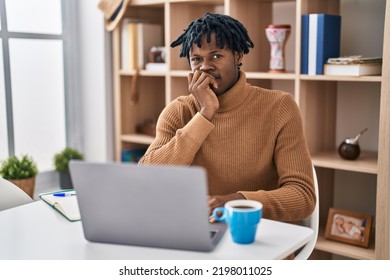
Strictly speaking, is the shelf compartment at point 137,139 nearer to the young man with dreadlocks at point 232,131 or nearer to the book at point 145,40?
the book at point 145,40

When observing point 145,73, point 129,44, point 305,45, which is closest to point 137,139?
point 145,73

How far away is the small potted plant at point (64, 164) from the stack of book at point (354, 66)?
142 centimetres

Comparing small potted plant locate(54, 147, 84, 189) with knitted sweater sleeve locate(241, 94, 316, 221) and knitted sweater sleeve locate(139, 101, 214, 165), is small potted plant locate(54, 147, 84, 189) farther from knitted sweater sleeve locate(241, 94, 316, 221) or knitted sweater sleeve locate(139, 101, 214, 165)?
knitted sweater sleeve locate(241, 94, 316, 221)

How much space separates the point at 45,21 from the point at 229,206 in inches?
84.1

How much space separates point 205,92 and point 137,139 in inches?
51.9

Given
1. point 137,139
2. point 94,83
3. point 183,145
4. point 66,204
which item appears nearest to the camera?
point 66,204

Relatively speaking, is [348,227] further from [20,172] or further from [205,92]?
[20,172]

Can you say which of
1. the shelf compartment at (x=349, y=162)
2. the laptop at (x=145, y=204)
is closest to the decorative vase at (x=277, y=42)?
the shelf compartment at (x=349, y=162)

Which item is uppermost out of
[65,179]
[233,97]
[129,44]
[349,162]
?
[129,44]

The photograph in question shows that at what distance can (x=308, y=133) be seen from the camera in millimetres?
2395

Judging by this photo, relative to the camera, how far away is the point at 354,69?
214 cm

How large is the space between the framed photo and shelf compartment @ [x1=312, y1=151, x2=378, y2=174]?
0.81 feet
